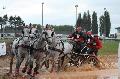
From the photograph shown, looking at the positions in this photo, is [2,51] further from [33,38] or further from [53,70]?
[33,38]

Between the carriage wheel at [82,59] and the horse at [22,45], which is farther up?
the horse at [22,45]

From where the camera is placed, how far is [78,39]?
25.8 meters

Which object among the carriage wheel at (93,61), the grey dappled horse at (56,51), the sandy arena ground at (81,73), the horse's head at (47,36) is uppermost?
the horse's head at (47,36)

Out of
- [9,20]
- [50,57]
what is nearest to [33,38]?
[50,57]

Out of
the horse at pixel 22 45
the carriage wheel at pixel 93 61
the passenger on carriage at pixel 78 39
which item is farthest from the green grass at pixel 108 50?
the horse at pixel 22 45

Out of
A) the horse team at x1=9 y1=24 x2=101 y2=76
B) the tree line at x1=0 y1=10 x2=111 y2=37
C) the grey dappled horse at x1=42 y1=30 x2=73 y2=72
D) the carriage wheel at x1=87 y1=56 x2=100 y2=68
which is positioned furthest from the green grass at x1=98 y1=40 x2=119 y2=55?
the tree line at x1=0 y1=10 x2=111 y2=37

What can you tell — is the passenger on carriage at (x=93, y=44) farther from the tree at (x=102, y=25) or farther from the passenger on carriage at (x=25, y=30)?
the tree at (x=102, y=25)

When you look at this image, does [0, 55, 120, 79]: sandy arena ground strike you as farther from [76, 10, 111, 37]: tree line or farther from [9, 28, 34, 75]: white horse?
[76, 10, 111, 37]: tree line

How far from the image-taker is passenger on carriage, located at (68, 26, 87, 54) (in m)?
25.6

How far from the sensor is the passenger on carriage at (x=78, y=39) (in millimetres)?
25622

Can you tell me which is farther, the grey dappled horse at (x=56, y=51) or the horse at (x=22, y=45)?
the grey dappled horse at (x=56, y=51)

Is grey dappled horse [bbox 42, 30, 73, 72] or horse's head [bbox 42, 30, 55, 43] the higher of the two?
horse's head [bbox 42, 30, 55, 43]

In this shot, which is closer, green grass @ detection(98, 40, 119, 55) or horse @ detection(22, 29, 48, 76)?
horse @ detection(22, 29, 48, 76)

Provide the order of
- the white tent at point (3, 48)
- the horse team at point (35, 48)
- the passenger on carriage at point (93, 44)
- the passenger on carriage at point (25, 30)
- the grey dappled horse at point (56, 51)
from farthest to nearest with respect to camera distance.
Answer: the white tent at point (3, 48) → the passenger on carriage at point (93, 44) → the grey dappled horse at point (56, 51) → the passenger on carriage at point (25, 30) → the horse team at point (35, 48)
